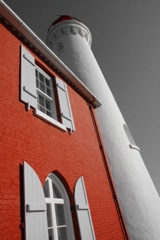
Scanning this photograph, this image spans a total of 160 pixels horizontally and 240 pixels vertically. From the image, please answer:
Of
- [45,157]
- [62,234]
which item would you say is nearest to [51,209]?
[62,234]

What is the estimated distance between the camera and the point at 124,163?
7.56 meters

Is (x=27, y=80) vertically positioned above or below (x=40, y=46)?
below

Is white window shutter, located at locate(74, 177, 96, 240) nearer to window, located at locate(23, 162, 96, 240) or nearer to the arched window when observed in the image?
window, located at locate(23, 162, 96, 240)

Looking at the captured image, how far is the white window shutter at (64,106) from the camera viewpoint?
17.4 feet

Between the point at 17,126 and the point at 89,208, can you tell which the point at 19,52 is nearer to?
the point at 17,126

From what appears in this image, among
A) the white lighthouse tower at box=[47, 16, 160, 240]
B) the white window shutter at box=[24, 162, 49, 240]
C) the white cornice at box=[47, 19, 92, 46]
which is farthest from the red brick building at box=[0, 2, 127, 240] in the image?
the white cornice at box=[47, 19, 92, 46]

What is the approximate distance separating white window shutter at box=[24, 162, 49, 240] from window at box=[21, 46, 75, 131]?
1498 millimetres

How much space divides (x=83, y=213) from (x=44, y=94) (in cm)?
319

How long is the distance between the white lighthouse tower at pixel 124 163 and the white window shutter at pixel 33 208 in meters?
4.19

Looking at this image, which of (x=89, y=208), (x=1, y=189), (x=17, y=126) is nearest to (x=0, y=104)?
(x=17, y=126)

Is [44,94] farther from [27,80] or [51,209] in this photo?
[51,209]

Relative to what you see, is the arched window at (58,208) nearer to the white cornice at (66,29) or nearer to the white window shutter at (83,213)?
the white window shutter at (83,213)

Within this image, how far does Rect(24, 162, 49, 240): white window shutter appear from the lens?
286 cm

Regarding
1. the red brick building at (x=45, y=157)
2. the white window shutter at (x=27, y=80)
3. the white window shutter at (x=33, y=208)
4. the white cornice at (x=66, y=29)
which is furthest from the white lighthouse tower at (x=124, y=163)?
the white window shutter at (x=27, y=80)
